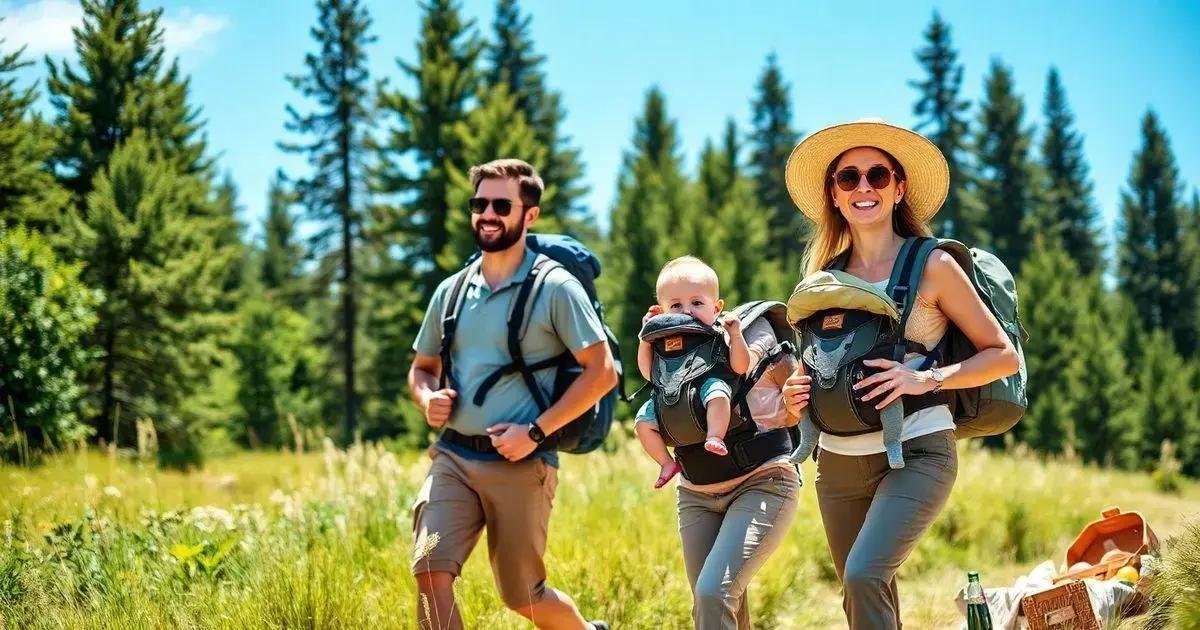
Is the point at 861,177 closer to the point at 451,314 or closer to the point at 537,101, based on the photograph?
the point at 451,314

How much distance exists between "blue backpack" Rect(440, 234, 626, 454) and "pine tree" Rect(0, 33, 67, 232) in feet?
Answer: 49.2

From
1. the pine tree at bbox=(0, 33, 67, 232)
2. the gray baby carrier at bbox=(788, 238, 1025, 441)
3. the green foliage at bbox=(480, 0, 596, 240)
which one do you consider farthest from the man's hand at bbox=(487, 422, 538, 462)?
the green foliage at bbox=(480, 0, 596, 240)

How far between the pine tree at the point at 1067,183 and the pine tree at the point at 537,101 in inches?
1006

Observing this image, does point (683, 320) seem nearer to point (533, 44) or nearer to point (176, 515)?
point (176, 515)

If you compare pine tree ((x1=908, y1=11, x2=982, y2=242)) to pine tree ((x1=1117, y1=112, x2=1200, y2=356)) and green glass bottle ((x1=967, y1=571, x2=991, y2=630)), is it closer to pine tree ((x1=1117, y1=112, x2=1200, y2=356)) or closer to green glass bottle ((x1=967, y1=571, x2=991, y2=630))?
pine tree ((x1=1117, y1=112, x2=1200, y2=356))

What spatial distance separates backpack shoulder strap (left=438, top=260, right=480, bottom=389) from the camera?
13.7 feet

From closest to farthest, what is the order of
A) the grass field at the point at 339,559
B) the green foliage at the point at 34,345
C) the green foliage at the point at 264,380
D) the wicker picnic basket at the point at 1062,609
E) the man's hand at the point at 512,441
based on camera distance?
the wicker picnic basket at the point at 1062,609 < the man's hand at the point at 512,441 < the grass field at the point at 339,559 < the green foliage at the point at 34,345 < the green foliage at the point at 264,380

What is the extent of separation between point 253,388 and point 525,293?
43960 millimetres

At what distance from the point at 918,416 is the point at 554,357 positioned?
161 cm

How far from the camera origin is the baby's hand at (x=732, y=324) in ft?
11.4

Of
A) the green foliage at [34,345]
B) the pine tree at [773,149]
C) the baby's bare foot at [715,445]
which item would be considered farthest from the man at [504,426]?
the pine tree at [773,149]

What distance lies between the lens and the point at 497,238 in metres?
4.20

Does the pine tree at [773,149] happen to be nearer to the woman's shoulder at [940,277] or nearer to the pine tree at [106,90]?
the pine tree at [106,90]

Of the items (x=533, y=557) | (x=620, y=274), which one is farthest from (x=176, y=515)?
(x=620, y=274)
